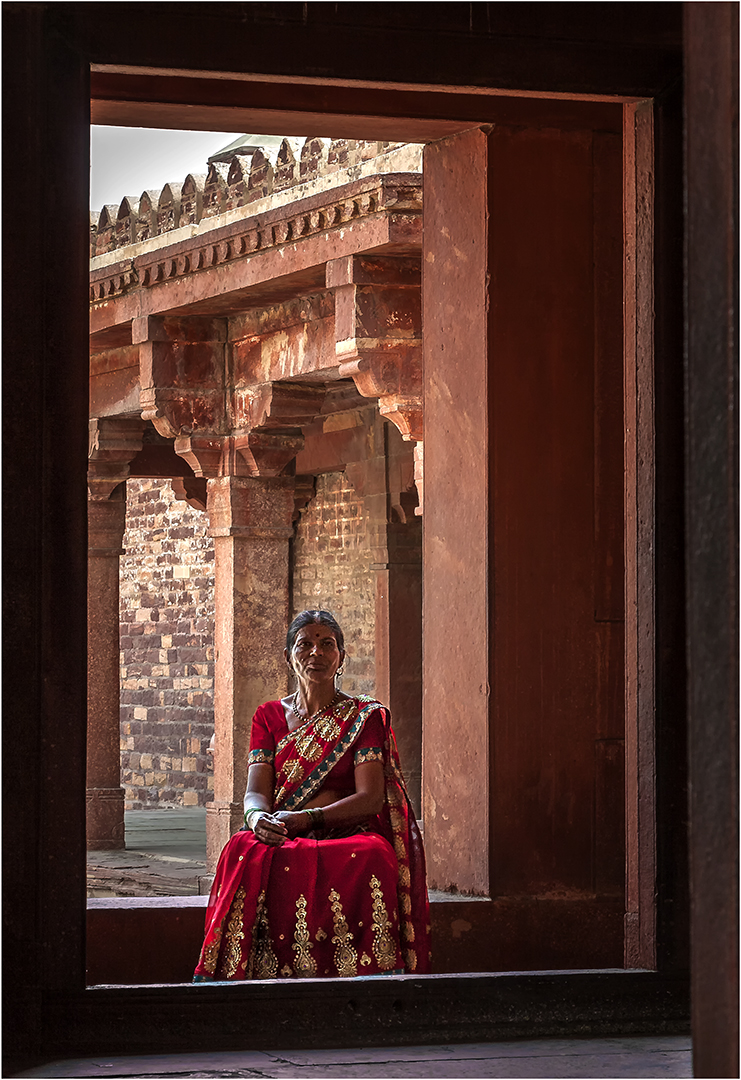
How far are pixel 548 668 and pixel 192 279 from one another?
4.46 metres

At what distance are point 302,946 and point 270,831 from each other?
349mm

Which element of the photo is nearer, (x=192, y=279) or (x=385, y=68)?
(x=385, y=68)

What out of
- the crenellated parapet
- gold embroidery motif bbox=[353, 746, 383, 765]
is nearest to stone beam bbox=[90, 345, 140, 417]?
the crenellated parapet

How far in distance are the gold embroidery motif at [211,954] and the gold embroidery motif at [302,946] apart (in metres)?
0.22

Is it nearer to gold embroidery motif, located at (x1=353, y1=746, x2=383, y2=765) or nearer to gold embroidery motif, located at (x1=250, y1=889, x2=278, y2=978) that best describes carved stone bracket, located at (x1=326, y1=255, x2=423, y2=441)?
gold embroidery motif, located at (x1=353, y1=746, x2=383, y2=765)

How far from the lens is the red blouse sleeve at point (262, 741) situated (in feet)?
17.7

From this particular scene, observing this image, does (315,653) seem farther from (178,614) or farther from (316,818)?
(178,614)

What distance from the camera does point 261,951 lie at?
5.05 m

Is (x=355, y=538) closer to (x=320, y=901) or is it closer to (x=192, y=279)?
(x=192, y=279)

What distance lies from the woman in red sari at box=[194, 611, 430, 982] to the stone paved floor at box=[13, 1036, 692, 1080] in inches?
55.5

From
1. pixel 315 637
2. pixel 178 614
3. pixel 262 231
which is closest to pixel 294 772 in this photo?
pixel 315 637

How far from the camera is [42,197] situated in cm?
345

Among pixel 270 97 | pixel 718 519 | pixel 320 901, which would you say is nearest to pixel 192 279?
pixel 270 97

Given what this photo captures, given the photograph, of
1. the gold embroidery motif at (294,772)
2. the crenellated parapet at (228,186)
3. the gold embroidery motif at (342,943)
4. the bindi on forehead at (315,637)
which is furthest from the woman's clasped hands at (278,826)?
the crenellated parapet at (228,186)
